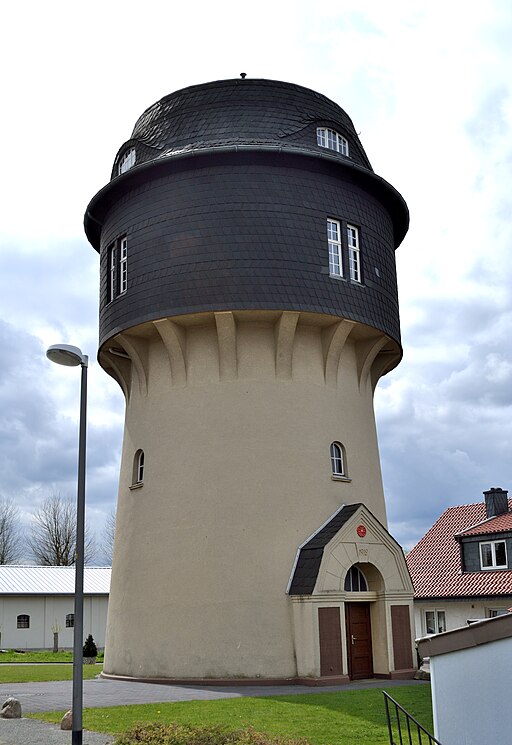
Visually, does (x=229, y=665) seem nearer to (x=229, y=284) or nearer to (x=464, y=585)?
(x=229, y=284)

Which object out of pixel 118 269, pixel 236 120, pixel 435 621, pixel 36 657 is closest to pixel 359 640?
pixel 118 269

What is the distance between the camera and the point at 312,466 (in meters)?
22.3

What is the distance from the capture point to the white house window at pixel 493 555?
108ft

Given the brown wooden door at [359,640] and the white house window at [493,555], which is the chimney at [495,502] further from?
the brown wooden door at [359,640]

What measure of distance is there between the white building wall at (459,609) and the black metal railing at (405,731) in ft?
56.3

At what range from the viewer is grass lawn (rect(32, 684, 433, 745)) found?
12953 mm

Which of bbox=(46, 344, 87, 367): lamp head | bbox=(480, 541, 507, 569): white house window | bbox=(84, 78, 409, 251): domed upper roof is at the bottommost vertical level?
bbox=(480, 541, 507, 569): white house window

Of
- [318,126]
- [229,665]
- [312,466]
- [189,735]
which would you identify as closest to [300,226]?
[318,126]

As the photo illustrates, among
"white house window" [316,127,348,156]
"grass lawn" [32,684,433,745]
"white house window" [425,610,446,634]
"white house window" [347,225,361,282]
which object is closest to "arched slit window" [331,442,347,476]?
"white house window" [347,225,361,282]

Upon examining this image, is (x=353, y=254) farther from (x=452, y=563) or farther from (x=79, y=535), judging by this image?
(x=452, y=563)

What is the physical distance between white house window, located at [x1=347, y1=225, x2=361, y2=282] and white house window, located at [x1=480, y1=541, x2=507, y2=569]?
1469 centimetres

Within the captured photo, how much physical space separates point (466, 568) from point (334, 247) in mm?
16779

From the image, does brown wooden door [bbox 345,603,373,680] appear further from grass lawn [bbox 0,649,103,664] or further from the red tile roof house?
grass lawn [bbox 0,649,103,664]

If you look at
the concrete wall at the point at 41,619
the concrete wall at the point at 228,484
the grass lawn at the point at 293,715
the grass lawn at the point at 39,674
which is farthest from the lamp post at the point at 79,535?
the concrete wall at the point at 41,619
